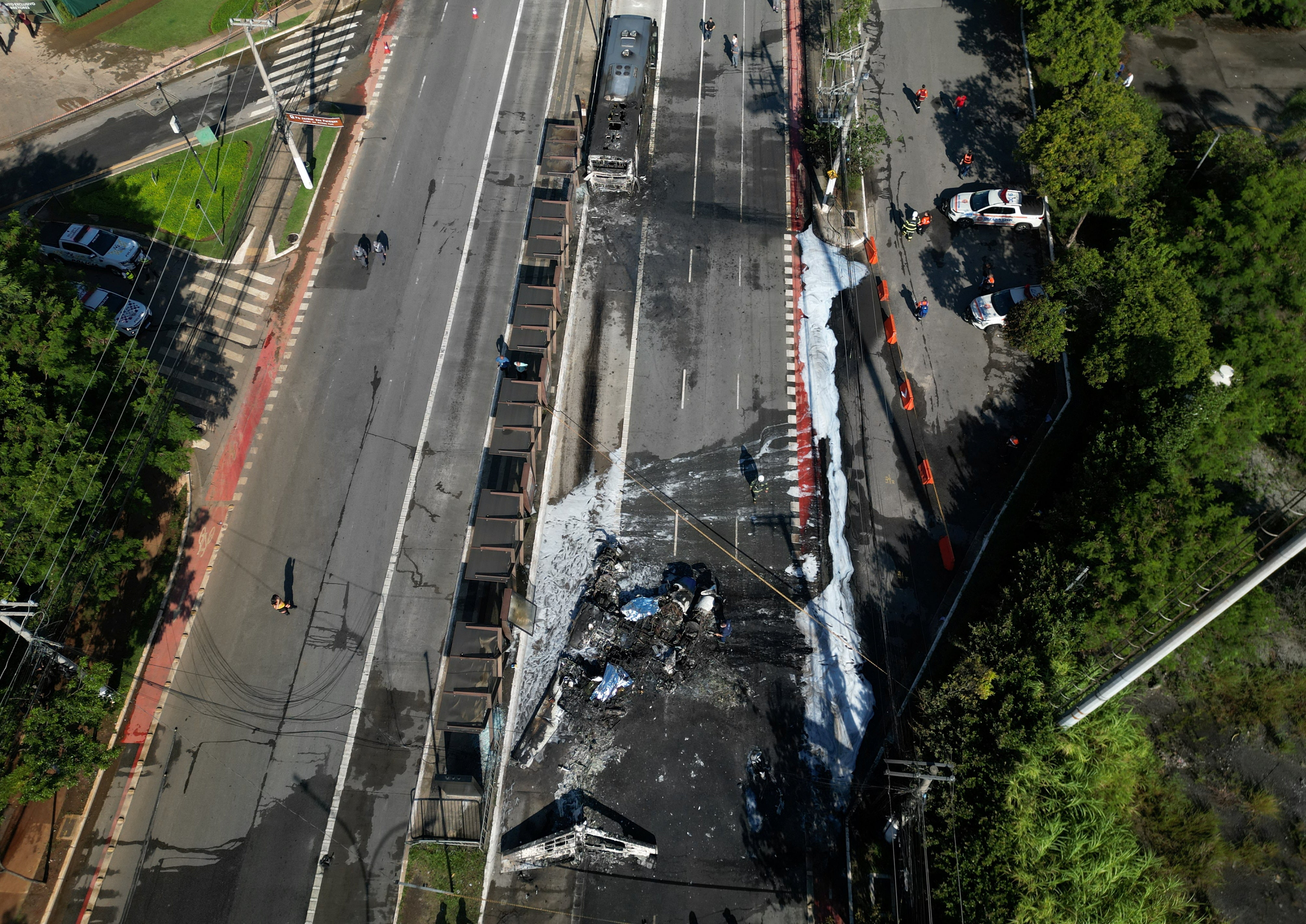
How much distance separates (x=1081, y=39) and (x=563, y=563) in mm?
43781

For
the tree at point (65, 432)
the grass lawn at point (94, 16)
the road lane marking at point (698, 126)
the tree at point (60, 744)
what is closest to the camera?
the tree at point (60, 744)

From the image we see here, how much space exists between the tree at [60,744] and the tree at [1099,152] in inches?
2038

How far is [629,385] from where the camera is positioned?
42.8 metres

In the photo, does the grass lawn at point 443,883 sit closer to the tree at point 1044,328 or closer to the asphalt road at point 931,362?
the asphalt road at point 931,362

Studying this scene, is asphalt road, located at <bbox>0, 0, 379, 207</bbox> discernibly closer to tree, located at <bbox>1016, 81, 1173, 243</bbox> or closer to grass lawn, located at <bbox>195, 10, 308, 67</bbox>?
grass lawn, located at <bbox>195, 10, 308, 67</bbox>

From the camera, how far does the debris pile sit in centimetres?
3522

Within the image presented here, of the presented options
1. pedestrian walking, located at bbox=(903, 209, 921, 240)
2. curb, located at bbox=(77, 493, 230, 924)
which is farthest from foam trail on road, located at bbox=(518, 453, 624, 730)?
pedestrian walking, located at bbox=(903, 209, 921, 240)

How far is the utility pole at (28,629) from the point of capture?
2952cm

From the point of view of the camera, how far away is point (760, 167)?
49.8 meters

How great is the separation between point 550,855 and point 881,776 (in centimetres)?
1434

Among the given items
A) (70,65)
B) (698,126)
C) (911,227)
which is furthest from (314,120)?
(911,227)

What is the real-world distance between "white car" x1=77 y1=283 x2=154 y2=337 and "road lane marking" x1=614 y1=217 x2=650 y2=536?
26.9 meters

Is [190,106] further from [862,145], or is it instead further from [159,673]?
[862,145]

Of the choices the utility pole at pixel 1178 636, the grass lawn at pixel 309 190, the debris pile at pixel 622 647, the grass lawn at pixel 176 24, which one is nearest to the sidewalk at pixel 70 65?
the grass lawn at pixel 176 24
